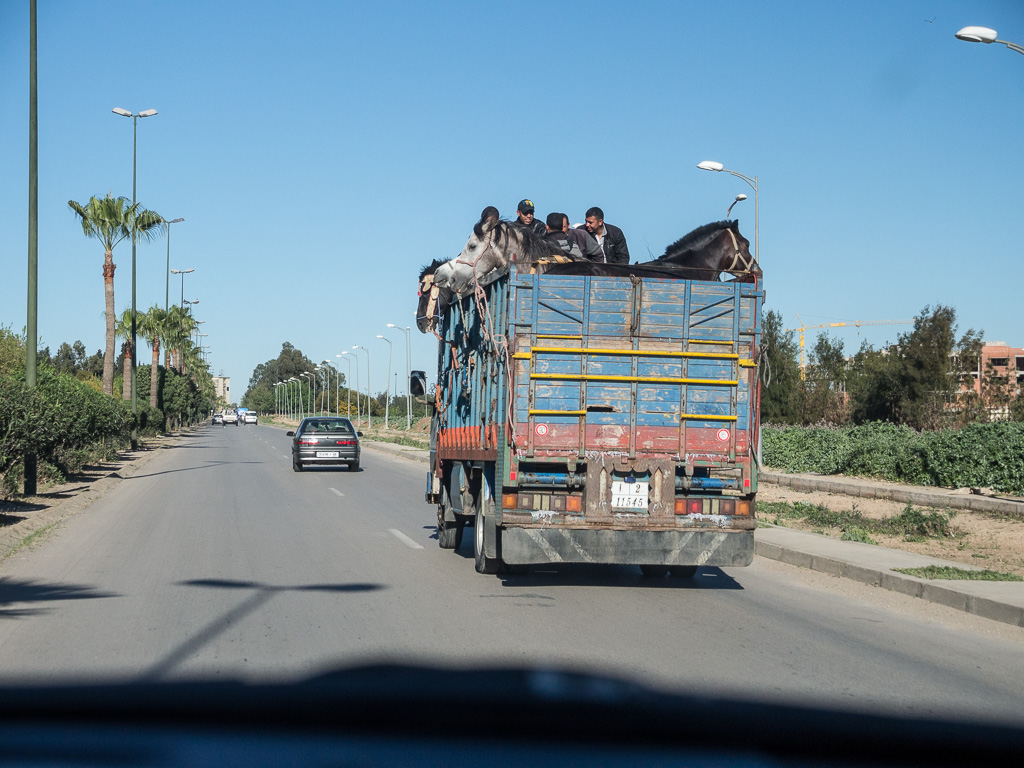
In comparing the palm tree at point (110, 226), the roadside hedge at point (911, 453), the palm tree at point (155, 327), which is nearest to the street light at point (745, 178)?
the roadside hedge at point (911, 453)

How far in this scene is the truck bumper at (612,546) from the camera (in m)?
8.98

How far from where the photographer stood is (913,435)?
26641 millimetres

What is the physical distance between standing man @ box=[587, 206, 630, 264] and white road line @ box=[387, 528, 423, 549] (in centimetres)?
452

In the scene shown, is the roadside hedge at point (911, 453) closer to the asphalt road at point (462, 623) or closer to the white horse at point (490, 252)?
the asphalt road at point (462, 623)

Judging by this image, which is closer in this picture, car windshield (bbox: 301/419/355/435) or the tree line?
car windshield (bbox: 301/419/355/435)

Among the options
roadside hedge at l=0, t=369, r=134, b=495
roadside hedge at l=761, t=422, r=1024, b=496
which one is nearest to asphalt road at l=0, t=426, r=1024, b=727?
roadside hedge at l=0, t=369, r=134, b=495

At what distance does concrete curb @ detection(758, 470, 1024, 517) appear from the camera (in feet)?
57.5

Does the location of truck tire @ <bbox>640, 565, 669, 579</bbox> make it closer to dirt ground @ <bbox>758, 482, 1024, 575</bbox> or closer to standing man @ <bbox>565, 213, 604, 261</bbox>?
standing man @ <bbox>565, 213, 604, 261</bbox>

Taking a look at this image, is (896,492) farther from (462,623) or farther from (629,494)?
(462,623)

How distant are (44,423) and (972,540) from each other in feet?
47.0

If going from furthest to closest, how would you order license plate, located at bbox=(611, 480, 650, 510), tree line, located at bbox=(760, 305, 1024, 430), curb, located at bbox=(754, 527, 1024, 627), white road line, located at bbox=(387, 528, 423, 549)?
tree line, located at bbox=(760, 305, 1024, 430)
white road line, located at bbox=(387, 528, 423, 549)
license plate, located at bbox=(611, 480, 650, 510)
curb, located at bbox=(754, 527, 1024, 627)

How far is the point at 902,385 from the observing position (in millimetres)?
43281

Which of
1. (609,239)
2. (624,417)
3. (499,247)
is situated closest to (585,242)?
(609,239)

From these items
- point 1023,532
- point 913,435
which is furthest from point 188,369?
point 1023,532
